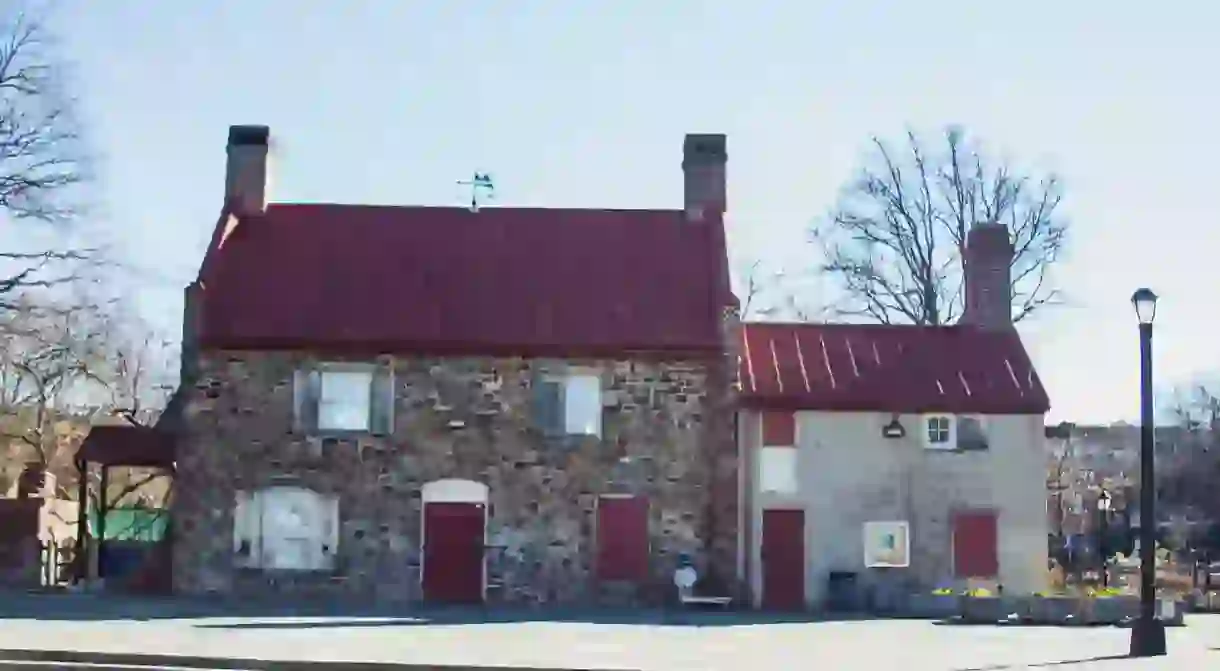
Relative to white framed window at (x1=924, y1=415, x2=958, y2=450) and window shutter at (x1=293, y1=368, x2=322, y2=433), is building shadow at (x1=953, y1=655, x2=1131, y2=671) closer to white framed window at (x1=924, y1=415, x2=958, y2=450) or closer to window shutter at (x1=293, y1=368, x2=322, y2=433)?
white framed window at (x1=924, y1=415, x2=958, y2=450)

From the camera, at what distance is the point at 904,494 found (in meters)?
31.6

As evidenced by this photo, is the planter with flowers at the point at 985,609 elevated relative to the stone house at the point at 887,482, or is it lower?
lower

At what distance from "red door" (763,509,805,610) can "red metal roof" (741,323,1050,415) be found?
2242 mm

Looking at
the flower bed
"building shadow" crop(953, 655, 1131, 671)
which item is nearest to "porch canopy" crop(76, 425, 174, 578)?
the flower bed

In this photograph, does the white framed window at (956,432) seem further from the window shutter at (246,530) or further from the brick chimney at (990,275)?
the window shutter at (246,530)

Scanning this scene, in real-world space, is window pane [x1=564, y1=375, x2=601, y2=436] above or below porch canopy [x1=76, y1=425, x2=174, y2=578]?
above

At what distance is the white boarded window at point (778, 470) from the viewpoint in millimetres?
31328

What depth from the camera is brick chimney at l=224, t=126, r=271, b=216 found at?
33.5 meters

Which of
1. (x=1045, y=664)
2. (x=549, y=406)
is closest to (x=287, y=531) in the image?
(x=549, y=406)

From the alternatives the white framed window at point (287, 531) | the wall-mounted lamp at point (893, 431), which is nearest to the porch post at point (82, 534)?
the white framed window at point (287, 531)

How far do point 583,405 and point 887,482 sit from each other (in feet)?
20.0

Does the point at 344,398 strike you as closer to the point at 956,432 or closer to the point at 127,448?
the point at 127,448

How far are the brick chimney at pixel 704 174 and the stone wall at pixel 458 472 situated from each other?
192 inches

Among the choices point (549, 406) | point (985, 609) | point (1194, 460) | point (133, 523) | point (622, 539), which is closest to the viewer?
point (985, 609)
